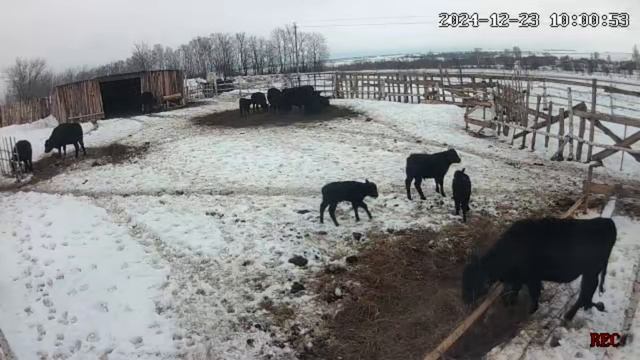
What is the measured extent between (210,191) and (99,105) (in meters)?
18.0

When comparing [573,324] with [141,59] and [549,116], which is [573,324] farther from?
[141,59]

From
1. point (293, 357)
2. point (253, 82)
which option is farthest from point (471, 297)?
point (253, 82)

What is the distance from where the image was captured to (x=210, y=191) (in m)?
11.9

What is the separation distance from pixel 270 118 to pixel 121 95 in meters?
15.7

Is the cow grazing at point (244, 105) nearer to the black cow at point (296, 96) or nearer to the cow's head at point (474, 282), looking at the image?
the black cow at point (296, 96)

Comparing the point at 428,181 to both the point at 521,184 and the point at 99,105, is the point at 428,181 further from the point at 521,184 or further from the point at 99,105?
the point at 99,105

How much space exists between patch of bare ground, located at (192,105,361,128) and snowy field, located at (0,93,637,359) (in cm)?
349

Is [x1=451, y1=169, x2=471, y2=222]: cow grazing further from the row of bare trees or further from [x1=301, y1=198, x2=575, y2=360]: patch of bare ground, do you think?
the row of bare trees

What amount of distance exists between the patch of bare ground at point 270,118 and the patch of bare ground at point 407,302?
13046 millimetres

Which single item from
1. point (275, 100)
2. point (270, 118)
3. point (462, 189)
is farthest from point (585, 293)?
point (275, 100)

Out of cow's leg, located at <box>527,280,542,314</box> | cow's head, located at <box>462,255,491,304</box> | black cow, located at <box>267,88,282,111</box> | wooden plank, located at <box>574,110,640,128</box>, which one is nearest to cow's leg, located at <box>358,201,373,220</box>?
cow's head, located at <box>462,255,491,304</box>

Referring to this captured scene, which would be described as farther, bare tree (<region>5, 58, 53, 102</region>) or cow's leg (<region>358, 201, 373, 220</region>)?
bare tree (<region>5, 58, 53, 102</region>)

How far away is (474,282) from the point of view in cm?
619

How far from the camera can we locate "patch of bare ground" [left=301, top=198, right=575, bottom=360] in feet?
19.0
